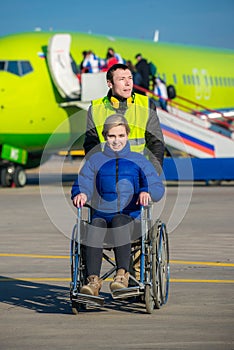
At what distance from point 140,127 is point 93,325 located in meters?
1.83

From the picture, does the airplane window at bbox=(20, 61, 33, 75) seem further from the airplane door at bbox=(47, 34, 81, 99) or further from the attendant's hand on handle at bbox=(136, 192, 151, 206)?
the attendant's hand on handle at bbox=(136, 192, 151, 206)

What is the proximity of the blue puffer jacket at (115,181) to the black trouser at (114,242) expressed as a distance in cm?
11

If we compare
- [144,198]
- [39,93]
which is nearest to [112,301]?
[144,198]

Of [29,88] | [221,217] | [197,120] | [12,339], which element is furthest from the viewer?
[197,120]

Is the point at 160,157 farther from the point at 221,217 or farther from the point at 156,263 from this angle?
the point at 221,217

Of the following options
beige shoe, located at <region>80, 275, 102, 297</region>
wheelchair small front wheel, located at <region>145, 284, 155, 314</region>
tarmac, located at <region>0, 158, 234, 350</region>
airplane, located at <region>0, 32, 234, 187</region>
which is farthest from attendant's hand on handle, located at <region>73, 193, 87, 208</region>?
airplane, located at <region>0, 32, 234, 187</region>

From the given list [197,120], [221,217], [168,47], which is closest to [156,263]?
[221,217]

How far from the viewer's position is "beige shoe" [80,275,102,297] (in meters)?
8.19

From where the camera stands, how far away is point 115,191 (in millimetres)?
8500

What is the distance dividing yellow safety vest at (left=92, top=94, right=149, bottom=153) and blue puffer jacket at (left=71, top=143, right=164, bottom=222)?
0.61 ft

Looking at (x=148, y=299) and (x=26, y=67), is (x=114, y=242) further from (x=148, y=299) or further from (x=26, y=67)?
(x=26, y=67)

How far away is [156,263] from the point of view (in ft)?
27.7

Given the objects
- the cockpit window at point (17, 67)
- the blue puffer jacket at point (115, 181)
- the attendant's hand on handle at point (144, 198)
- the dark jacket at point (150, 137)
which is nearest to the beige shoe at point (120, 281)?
the blue puffer jacket at point (115, 181)

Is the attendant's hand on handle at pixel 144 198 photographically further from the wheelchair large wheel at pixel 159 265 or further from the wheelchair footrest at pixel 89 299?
the wheelchair footrest at pixel 89 299
